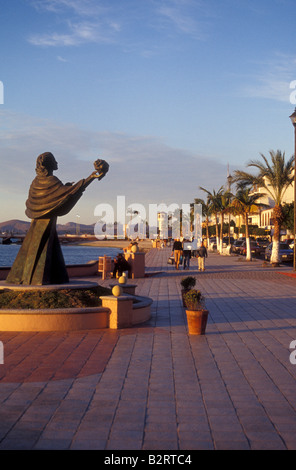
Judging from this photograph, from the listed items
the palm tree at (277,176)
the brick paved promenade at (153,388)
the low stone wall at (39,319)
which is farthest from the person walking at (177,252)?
the low stone wall at (39,319)

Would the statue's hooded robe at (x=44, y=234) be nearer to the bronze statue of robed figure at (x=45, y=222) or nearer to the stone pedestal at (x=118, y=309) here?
the bronze statue of robed figure at (x=45, y=222)

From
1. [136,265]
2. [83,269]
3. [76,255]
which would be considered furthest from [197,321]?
[76,255]

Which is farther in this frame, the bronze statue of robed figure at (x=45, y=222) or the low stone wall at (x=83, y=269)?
the low stone wall at (x=83, y=269)

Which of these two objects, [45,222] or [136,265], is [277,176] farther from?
[45,222]

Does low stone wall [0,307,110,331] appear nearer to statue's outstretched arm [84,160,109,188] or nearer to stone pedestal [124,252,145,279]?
statue's outstretched arm [84,160,109,188]

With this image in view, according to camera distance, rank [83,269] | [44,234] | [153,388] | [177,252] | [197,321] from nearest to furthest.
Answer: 1. [153,388]
2. [197,321]
3. [44,234]
4. [83,269]
5. [177,252]

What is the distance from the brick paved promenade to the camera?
5.46 meters

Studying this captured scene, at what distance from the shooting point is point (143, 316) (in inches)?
520

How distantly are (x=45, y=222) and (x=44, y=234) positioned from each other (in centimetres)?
31

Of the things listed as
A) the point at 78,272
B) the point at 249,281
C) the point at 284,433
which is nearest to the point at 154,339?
the point at 284,433

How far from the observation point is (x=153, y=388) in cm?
736

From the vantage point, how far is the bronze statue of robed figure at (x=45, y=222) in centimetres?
1309

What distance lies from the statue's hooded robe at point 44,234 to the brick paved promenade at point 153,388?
2.38 meters
